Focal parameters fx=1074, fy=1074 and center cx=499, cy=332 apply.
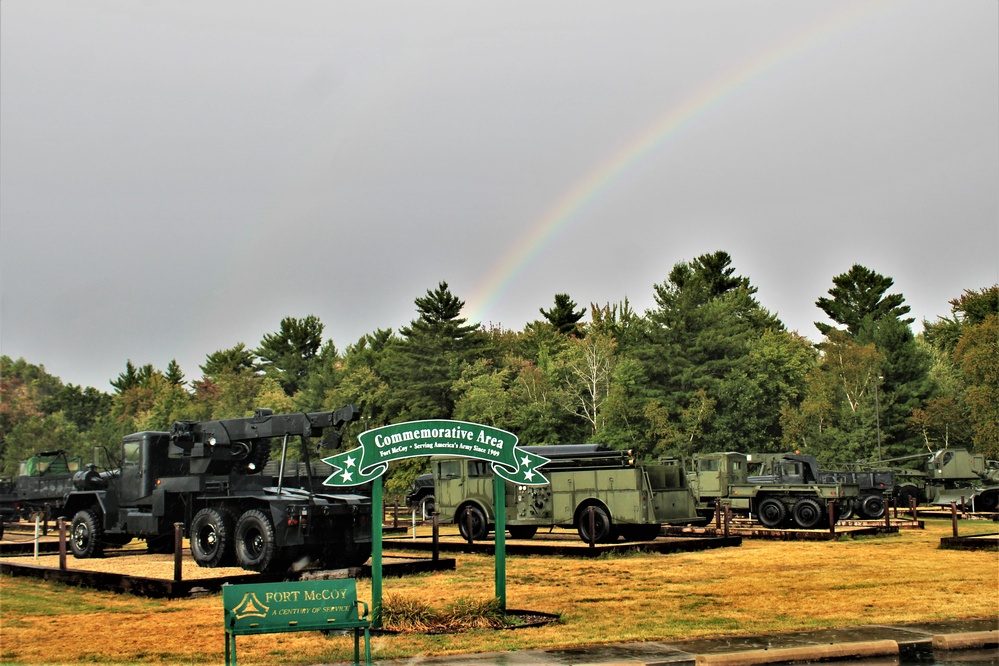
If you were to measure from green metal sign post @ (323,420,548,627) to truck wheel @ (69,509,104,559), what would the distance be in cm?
1118

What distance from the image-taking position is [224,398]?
3770 inches

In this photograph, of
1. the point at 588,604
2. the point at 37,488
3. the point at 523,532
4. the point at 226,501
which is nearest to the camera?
the point at 588,604

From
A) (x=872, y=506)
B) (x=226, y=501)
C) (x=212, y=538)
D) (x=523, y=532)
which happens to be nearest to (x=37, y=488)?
(x=523, y=532)

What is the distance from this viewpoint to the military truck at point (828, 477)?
35.0m

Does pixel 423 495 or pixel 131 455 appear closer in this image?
pixel 131 455

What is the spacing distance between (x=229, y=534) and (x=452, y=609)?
759 centimetres

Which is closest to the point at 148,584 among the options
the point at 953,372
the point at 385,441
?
the point at 385,441

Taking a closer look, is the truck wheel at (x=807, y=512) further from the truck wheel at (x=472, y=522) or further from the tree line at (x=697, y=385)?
the tree line at (x=697, y=385)

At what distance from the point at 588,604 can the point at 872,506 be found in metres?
26.0

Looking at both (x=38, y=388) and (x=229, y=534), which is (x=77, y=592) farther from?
(x=38, y=388)

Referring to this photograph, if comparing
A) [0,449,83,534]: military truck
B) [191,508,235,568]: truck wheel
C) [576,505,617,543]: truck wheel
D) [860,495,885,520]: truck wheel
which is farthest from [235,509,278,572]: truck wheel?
[860,495,885,520]: truck wheel

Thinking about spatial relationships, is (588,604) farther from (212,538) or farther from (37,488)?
(37,488)

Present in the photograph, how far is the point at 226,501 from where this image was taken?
766 inches

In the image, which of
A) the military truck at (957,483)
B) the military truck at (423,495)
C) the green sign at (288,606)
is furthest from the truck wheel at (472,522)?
the military truck at (957,483)
